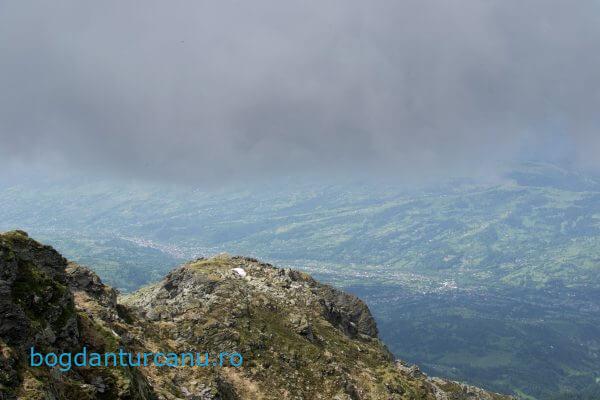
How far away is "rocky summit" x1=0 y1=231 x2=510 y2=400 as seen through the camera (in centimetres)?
3666

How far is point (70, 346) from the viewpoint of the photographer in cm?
4109

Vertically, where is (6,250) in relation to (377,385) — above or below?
above

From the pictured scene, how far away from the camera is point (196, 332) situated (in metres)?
73.8

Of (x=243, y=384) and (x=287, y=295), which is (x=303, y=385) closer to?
(x=243, y=384)

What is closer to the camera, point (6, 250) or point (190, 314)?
point (6, 250)

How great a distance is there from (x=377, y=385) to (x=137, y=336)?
128 feet

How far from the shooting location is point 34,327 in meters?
37.0

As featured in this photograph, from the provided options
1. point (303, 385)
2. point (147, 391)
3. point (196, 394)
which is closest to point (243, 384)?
point (303, 385)

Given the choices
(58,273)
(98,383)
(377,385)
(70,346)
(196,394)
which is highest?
(58,273)

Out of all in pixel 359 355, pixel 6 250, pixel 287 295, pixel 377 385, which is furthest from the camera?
pixel 287 295

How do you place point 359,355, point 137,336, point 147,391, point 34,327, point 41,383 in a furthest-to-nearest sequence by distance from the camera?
point 359,355 < point 137,336 < point 147,391 < point 34,327 < point 41,383

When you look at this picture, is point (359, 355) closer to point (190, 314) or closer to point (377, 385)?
point (377, 385)

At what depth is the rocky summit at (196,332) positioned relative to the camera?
36656 millimetres

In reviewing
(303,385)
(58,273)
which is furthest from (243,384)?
(58,273)
